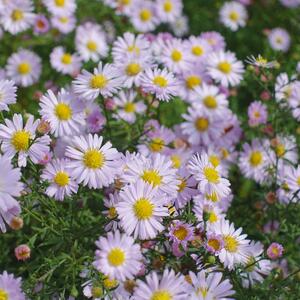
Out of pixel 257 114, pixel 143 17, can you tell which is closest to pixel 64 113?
pixel 257 114

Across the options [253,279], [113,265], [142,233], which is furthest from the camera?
[253,279]

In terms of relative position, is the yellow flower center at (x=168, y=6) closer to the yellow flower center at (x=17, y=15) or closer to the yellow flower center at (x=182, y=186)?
the yellow flower center at (x=17, y=15)

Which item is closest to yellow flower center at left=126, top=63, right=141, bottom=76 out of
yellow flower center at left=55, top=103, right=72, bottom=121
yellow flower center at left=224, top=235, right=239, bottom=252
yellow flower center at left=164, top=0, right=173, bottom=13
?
yellow flower center at left=55, top=103, right=72, bottom=121

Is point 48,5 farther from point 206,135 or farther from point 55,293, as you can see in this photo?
point 55,293

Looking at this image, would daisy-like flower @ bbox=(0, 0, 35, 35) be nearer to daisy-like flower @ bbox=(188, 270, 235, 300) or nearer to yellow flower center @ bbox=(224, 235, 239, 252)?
yellow flower center @ bbox=(224, 235, 239, 252)

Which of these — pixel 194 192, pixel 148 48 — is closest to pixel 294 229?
pixel 194 192

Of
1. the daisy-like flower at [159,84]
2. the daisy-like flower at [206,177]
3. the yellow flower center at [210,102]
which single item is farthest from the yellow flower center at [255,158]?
the daisy-like flower at [206,177]
